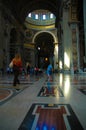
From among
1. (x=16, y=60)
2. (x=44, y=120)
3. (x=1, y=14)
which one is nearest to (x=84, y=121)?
(x=44, y=120)

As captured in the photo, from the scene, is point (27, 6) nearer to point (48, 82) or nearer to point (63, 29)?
point (63, 29)

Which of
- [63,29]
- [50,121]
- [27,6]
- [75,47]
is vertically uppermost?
[27,6]

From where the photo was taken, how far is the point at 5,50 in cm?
2669

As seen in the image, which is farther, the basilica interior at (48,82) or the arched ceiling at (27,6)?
the arched ceiling at (27,6)

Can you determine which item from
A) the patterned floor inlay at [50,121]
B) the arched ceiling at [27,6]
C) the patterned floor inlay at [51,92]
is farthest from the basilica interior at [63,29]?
the patterned floor inlay at [50,121]

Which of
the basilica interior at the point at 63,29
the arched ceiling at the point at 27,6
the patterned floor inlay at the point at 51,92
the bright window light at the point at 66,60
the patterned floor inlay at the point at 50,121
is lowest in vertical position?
the patterned floor inlay at the point at 50,121

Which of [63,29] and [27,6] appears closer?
[63,29]

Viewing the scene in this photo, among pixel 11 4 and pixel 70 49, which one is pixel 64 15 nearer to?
pixel 70 49

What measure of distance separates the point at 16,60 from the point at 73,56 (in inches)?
469

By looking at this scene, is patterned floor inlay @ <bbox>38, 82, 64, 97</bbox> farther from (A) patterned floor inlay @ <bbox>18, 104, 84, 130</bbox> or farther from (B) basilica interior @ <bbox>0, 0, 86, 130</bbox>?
(A) patterned floor inlay @ <bbox>18, 104, 84, 130</bbox>

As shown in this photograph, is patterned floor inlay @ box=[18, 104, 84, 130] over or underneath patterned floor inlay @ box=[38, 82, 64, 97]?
underneath

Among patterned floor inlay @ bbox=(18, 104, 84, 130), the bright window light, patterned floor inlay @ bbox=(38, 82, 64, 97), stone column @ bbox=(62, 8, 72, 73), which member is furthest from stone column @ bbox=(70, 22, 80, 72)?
patterned floor inlay @ bbox=(18, 104, 84, 130)

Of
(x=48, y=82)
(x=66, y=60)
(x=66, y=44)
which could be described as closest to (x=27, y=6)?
(x=66, y=44)

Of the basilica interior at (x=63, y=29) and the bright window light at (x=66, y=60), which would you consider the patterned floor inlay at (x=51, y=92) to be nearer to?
the basilica interior at (x=63, y=29)
